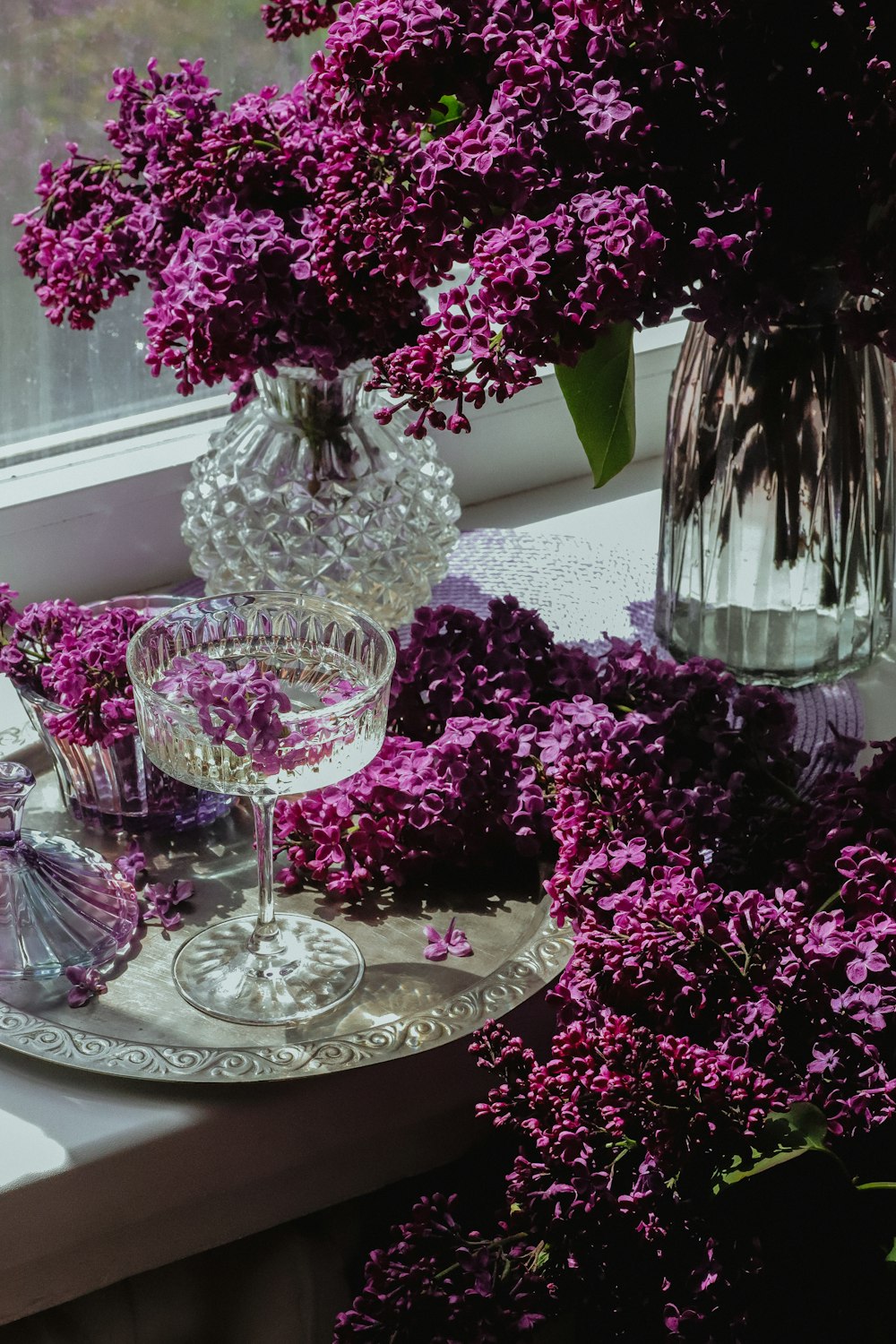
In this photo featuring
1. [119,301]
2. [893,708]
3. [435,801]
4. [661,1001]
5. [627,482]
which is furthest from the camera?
[627,482]

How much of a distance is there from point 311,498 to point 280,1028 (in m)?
0.40

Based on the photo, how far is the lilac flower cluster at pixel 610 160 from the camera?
64 cm

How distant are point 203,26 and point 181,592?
42 cm

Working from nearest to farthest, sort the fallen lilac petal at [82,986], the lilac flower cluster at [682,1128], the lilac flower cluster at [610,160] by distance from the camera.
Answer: the lilac flower cluster at [682,1128] → the lilac flower cluster at [610,160] → the fallen lilac petal at [82,986]

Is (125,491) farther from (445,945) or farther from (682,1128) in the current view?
(682,1128)

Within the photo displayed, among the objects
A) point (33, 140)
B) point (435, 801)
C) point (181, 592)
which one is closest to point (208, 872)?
point (435, 801)

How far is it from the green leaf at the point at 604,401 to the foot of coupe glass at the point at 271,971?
0.98 feet

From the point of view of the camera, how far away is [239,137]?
876 millimetres

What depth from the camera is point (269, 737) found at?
701 mm

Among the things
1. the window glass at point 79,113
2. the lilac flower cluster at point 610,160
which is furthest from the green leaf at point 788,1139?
A: the window glass at point 79,113

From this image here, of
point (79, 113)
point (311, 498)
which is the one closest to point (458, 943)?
point (311, 498)

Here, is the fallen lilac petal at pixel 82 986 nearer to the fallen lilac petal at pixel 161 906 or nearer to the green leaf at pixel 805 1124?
the fallen lilac petal at pixel 161 906

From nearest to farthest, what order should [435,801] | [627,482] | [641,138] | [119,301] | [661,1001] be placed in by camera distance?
[661,1001] < [641,138] < [435,801] < [119,301] < [627,482]

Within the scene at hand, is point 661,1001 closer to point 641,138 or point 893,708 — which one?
point 641,138
